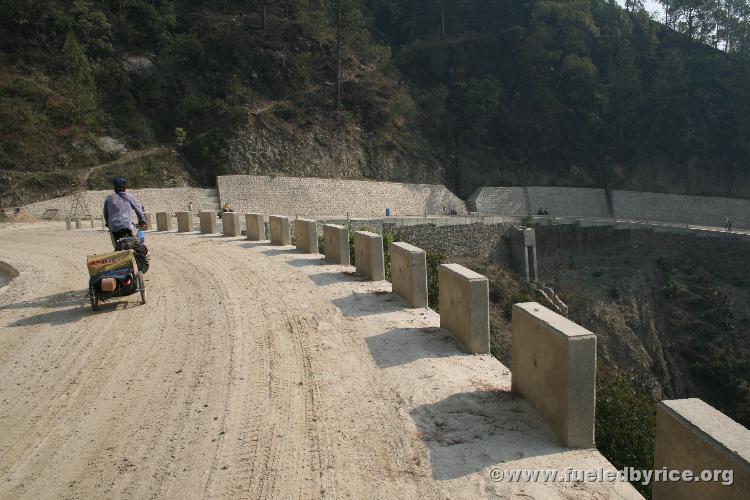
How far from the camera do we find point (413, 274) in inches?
336

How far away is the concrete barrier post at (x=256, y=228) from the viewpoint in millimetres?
16844

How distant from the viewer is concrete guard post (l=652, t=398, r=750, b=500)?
3057 millimetres

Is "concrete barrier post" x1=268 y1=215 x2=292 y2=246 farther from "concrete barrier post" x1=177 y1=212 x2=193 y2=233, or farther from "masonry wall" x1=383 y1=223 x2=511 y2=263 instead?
"masonry wall" x1=383 y1=223 x2=511 y2=263

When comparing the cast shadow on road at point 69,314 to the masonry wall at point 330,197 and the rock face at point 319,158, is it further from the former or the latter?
the rock face at point 319,158

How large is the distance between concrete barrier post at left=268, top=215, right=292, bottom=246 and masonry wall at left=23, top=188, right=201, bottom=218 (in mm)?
18230

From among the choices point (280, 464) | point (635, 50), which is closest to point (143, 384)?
point (280, 464)

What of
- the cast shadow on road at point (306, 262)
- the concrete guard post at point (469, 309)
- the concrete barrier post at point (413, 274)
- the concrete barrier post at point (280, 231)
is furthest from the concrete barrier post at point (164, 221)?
the concrete guard post at point (469, 309)

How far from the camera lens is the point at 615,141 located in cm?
5341

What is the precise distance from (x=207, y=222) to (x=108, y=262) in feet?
36.0

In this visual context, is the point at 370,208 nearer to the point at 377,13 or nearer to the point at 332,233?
the point at 332,233

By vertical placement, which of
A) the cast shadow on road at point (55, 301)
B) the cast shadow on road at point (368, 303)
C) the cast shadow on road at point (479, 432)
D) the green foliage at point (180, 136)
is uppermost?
the green foliage at point (180, 136)

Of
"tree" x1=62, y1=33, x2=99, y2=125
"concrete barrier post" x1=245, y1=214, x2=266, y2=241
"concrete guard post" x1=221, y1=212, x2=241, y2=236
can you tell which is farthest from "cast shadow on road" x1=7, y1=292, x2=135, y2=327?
"tree" x1=62, y1=33, x2=99, y2=125

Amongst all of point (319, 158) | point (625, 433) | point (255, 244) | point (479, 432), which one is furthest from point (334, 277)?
point (319, 158)

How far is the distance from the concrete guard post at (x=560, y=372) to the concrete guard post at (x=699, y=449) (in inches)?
27.9
